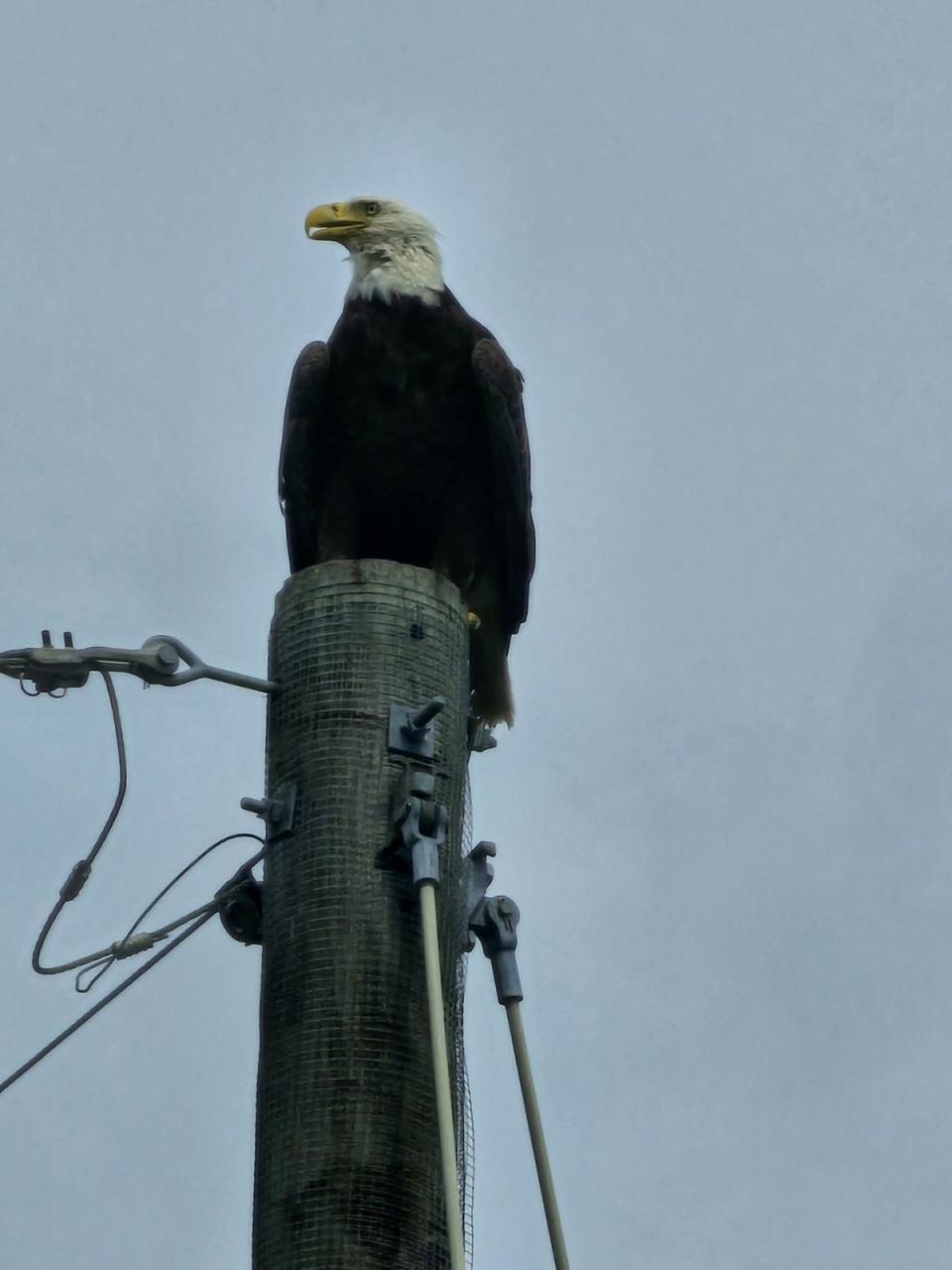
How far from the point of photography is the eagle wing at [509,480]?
970 centimetres

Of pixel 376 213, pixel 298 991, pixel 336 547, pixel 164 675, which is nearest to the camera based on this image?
pixel 298 991

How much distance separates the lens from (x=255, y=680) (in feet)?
23.6

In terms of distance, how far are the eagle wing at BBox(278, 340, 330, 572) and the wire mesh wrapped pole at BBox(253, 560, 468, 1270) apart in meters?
2.32

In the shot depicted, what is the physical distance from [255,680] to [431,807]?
2.72ft

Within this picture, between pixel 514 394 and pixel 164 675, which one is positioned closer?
pixel 164 675

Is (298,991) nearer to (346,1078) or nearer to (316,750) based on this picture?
(346,1078)

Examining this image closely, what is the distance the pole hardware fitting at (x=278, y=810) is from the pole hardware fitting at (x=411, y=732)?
1.08ft

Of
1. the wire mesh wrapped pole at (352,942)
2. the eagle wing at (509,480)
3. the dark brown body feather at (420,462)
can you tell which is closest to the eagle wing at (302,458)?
the dark brown body feather at (420,462)

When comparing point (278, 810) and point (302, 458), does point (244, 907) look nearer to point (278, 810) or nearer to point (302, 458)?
point (278, 810)

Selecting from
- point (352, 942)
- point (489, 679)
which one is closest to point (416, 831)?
point (352, 942)

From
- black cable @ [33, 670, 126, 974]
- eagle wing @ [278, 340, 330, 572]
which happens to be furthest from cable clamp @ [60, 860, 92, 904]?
eagle wing @ [278, 340, 330, 572]

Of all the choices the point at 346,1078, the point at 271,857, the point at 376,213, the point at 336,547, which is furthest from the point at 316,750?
the point at 376,213

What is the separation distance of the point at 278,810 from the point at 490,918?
0.73 m

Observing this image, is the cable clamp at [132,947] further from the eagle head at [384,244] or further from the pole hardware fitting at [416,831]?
the eagle head at [384,244]
